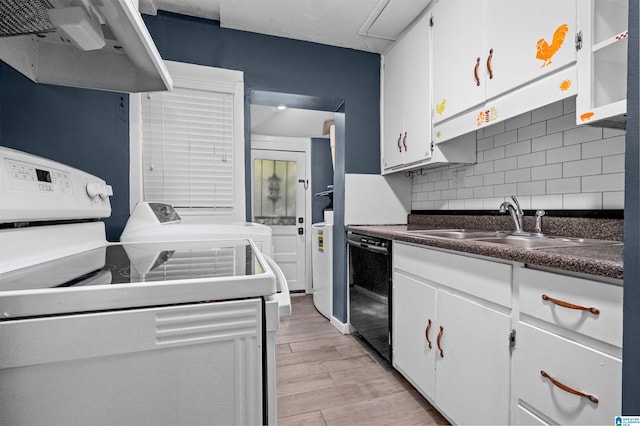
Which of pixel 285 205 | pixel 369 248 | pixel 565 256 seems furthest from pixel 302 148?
pixel 565 256

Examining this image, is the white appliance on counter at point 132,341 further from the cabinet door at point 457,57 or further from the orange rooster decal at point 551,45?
the cabinet door at point 457,57

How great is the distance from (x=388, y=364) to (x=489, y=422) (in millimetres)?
965

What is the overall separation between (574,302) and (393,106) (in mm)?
2048

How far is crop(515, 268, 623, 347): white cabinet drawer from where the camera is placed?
81cm

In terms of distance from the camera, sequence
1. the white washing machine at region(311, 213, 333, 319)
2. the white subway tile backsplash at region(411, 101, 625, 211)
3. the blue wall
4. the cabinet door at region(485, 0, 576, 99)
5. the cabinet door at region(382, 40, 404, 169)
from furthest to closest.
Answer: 1. the white washing machine at region(311, 213, 333, 319)
2. the cabinet door at region(382, 40, 404, 169)
3. the white subway tile backsplash at region(411, 101, 625, 211)
4. the cabinet door at region(485, 0, 576, 99)
5. the blue wall

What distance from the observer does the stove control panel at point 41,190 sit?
2.54 feet

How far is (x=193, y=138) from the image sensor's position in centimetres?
226

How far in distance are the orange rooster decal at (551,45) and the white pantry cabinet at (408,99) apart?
0.81 meters

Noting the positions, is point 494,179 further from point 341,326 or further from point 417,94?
point 341,326

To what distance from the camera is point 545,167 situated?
1662 millimetres

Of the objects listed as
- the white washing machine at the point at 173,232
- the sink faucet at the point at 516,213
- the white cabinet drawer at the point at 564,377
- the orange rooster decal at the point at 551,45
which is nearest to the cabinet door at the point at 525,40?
the orange rooster decal at the point at 551,45

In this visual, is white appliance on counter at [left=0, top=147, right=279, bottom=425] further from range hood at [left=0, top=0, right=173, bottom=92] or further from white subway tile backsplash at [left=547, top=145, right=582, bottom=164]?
white subway tile backsplash at [left=547, top=145, right=582, bottom=164]

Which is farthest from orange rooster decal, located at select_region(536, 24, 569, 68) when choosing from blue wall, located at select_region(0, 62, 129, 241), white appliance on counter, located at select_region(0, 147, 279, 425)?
blue wall, located at select_region(0, 62, 129, 241)

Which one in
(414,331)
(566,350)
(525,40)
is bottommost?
(414,331)
